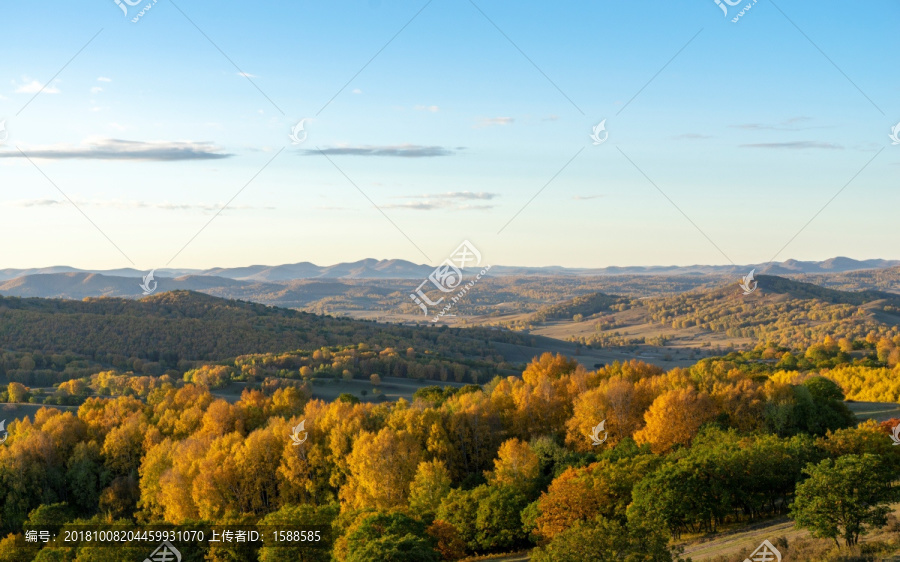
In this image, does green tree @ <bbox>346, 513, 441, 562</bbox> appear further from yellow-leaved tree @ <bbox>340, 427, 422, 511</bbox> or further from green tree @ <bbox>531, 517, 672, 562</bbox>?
yellow-leaved tree @ <bbox>340, 427, 422, 511</bbox>

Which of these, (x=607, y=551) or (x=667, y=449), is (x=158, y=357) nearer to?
(x=667, y=449)

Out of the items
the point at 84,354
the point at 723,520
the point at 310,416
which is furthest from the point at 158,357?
the point at 723,520

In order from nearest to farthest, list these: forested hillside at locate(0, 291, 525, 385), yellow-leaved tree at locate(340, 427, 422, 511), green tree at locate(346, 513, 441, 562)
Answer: green tree at locate(346, 513, 441, 562) < yellow-leaved tree at locate(340, 427, 422, 511) < forested hillside at locate(0, 291, 525, 385)

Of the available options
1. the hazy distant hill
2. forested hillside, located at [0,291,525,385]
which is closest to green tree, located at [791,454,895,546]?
forested hillside, located at [0,291,525,385]

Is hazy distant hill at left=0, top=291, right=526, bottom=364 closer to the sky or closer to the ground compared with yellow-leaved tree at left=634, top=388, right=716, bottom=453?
closer to the sky

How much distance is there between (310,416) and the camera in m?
70.9

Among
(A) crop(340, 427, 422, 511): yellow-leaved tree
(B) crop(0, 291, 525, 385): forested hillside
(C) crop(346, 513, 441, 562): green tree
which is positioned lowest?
(C) crop(346, 513, 441, 562): green tree

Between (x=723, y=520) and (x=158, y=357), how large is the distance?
143 meters

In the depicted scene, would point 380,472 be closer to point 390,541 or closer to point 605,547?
point 390,541

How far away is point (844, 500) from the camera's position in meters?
38.2

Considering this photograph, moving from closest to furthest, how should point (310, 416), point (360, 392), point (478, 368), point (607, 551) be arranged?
point (607, 551)
point (310, 416)
point (360, 392)
point (478, 368)

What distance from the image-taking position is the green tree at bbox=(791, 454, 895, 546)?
37781 millimetres

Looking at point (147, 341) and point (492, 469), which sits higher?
point (147, 341)

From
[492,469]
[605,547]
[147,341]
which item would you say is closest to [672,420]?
[492,469]
